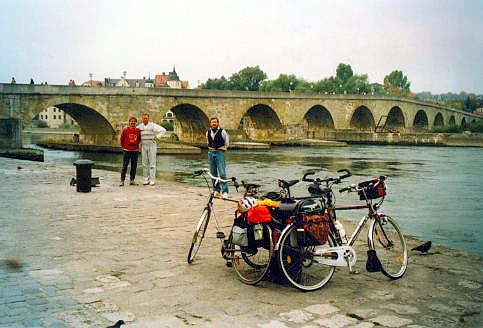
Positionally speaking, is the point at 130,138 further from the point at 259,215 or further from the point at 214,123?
the point at 259,215

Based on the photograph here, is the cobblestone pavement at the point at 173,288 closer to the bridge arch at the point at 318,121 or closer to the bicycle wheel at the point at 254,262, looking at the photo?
the bicycle wheel at the point at 254,262

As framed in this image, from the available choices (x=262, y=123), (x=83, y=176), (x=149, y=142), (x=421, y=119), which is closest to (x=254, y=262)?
(x=83, y=176)

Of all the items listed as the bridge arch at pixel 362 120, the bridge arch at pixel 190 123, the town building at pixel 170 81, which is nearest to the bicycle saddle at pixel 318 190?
the bridge arch at pixel 190 123

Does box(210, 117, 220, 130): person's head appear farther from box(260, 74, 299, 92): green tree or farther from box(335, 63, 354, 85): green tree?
box(335, 63, 354, 85): green tree

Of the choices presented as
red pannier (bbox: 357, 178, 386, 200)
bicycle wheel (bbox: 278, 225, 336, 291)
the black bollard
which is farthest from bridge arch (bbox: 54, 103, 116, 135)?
bicycle wheel (bbox: 278, 225, 336, 291)

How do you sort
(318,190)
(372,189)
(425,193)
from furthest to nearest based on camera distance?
(425,193)
(372,189)
(318,190)

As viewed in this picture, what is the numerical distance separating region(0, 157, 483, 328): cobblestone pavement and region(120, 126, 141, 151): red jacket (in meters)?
4.84

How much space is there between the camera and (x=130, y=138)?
1264 cm

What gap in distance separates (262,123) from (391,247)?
51185mm

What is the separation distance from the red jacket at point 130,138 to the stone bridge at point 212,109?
62.6 ft

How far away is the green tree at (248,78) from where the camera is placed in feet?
315

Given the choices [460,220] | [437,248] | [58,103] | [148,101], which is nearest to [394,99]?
[148,101]

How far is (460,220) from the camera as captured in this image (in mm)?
11688

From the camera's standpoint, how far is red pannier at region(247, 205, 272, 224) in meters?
4.78
